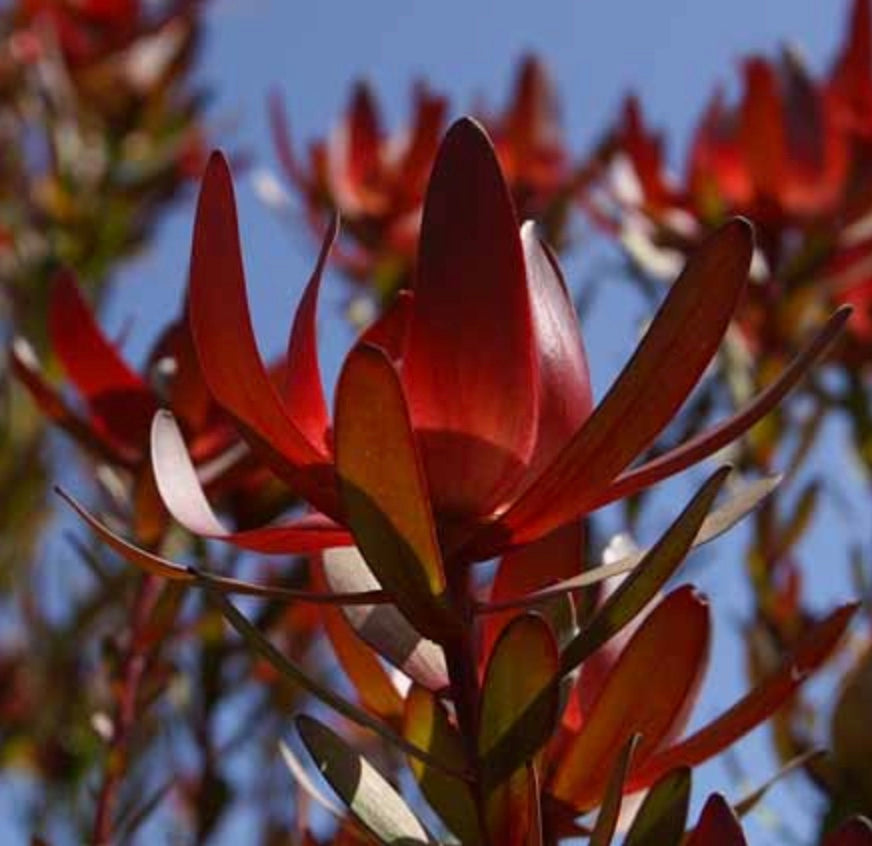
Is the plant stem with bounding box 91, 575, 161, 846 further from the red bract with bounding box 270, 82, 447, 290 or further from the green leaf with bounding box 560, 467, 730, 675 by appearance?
the red bract with bounding box 270, 82, 447, 290

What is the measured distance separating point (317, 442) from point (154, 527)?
0.30 metres

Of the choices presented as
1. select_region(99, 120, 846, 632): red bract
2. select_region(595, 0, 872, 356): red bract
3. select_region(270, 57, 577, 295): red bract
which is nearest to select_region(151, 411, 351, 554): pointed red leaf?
select_region(99, 120, 846, 632): red bract


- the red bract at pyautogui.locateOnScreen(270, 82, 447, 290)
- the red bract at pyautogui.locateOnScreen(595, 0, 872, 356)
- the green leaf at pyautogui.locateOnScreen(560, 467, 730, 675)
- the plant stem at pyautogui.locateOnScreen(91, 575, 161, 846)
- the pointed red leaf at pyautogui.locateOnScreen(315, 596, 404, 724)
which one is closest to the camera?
the green leaf at pyautogui.locateOnScreen(560, 467, 730, 675)

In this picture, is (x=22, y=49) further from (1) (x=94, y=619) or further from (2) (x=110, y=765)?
(2) (x=110, y=765)

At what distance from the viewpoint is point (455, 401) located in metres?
0.49

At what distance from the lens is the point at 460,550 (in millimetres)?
499

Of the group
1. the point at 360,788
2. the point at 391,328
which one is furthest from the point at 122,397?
the point at 360,788

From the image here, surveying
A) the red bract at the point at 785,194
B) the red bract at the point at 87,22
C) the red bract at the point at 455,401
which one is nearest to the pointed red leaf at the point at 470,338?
the red bract at the point at 455,401

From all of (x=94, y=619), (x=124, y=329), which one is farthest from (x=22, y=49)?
(x=124, y=329)

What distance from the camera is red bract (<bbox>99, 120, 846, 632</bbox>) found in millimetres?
454

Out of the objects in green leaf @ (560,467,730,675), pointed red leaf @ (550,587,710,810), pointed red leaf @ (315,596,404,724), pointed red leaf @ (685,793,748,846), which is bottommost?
pointed red leaf @ (685,793,748,846)

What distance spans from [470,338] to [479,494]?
0.05m

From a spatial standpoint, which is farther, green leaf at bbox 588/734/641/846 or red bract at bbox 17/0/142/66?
red bract at bbox 17/0/142/66

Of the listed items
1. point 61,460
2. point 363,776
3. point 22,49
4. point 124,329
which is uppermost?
point 22,49
